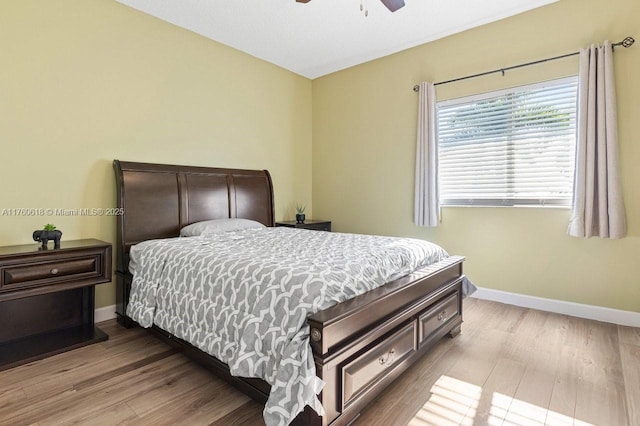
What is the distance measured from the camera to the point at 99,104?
9.62 ft

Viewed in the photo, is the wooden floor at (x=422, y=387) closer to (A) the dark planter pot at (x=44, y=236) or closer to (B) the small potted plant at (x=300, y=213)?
(A) the dark planter pot at (x=44, y=236)

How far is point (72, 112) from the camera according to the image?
2.78m

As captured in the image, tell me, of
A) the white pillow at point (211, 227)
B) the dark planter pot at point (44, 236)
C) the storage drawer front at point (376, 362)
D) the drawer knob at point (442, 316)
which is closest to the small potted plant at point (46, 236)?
the dark planter pot at point (44, 236)

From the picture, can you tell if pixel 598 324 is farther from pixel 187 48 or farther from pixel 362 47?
pixel 187 48

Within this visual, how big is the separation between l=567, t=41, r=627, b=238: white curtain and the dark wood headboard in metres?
3.12

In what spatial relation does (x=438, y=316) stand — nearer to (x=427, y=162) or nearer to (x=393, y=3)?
(x=427, y=162)

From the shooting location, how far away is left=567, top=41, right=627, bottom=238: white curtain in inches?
108

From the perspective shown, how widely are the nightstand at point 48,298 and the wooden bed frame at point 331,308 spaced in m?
0.29

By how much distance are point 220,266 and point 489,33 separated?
11.1ft

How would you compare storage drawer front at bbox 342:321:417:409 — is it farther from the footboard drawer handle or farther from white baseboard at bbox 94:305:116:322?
white baseboard at bbox 94:305:116:322

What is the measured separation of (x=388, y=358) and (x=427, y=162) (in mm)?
2466

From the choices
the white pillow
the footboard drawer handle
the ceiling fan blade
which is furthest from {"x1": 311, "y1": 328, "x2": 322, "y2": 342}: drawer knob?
the ceiling fan blade

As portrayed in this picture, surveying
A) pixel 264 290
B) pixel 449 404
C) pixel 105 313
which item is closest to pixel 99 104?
pixel 105 313

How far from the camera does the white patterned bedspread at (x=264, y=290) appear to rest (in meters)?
1.42
